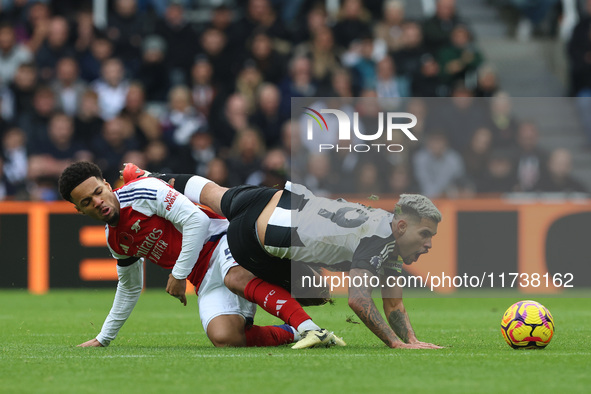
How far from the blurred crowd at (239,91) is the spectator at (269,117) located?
0.02 metres

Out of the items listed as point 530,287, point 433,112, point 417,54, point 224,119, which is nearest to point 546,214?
point 530,287

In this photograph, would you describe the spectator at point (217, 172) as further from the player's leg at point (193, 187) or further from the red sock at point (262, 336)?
the red sock at point (262, 336)

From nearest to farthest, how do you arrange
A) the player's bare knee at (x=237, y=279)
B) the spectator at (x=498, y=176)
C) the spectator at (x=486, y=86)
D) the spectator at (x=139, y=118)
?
the player's bare knee at (x=237, y=279)
the spectator at (x=498, y=176)
the spectator at (x=139, y=118)
the spectator at (x=486, y=86)

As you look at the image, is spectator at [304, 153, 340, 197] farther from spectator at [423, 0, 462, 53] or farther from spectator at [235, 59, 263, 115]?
spectator at [423, 0, 462, 53]

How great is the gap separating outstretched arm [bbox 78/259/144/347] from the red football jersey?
0.13 metres

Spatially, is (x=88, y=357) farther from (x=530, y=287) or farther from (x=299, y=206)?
(x=530, y=287)

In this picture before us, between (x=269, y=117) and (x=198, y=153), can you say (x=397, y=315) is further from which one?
(x=269, y=117)

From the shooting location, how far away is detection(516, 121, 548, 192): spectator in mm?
13148

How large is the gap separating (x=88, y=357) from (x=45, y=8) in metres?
10.8

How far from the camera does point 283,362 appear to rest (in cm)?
616

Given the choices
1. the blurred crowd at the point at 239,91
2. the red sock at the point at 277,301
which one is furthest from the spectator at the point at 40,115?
the red sock at the point at 277,301

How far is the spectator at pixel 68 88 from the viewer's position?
14.7 m

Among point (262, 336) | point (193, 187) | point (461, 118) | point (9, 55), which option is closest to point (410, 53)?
point (461, 118)

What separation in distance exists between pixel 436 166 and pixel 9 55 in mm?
7226
